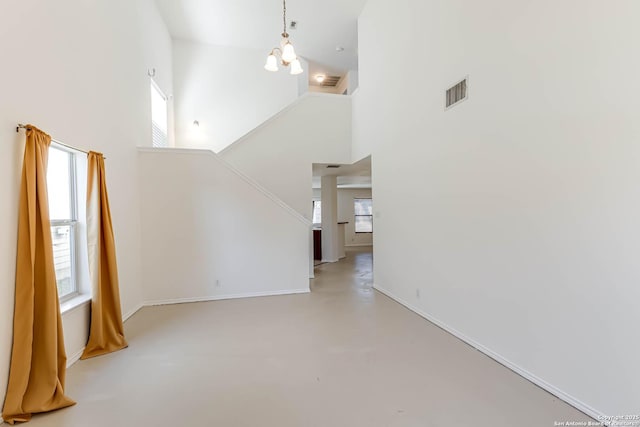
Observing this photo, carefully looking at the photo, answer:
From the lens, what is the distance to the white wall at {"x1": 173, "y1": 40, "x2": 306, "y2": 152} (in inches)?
285

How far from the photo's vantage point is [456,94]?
3.31 meters

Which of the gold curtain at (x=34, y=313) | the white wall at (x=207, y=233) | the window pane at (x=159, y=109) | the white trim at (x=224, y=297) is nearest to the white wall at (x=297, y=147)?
the white wall at (x=207, y=233)

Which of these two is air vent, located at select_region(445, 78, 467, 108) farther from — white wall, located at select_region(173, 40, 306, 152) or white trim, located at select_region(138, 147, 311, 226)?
white wall, located at select_region(173, 40, 306, 152)

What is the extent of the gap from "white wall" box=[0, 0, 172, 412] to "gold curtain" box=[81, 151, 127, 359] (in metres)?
0.16

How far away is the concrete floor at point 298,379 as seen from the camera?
6.72ft

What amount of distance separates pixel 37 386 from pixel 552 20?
4.66 meters

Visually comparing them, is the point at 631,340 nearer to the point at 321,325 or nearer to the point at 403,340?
the point at 403,340

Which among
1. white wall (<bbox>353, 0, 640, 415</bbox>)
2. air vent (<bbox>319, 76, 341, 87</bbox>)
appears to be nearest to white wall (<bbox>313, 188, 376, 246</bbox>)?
air vent (<bbox>319, 76, 341, 87</bbox>)

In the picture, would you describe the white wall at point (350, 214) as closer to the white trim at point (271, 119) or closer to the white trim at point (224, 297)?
the white trim at point (271, 119)

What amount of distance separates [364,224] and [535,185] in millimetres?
9850

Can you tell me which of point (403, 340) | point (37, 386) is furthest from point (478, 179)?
point (37, 386)

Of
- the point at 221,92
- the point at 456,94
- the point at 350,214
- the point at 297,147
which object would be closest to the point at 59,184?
the point at 297,147

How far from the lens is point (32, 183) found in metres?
2.20

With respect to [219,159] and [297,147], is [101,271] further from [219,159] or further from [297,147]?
[297,147]
